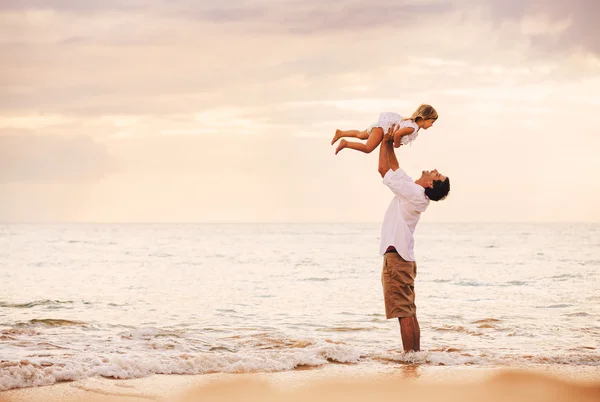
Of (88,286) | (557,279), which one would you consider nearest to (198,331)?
(88,286)

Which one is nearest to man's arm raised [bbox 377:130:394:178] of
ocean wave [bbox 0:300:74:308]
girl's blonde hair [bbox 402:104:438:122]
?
girl's blonde hair [bbox 402:104:438:122]

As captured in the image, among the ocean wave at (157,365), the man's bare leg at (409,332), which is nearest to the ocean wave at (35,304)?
the ocean wave at (157,365)

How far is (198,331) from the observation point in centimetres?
972

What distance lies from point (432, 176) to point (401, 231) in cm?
58

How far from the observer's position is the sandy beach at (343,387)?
514 centimetres

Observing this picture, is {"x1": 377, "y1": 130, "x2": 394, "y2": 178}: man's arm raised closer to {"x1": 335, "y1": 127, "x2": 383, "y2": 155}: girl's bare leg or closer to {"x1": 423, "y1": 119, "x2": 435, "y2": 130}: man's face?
{"x1": 335, "y1": 127, "x2": 383, "y2": 155}: girl's bare leg

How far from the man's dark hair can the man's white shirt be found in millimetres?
58

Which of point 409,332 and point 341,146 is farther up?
point 341,146

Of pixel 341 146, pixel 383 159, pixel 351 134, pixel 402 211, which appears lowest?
pixel 402 211

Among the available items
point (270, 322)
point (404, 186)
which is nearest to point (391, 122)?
point (404, 186)

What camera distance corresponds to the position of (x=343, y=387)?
18.0ft

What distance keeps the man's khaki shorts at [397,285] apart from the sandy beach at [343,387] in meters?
0.59

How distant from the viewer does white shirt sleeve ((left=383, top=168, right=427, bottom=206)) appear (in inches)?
255

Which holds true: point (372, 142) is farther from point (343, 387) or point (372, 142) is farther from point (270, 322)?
point (270, 322)
